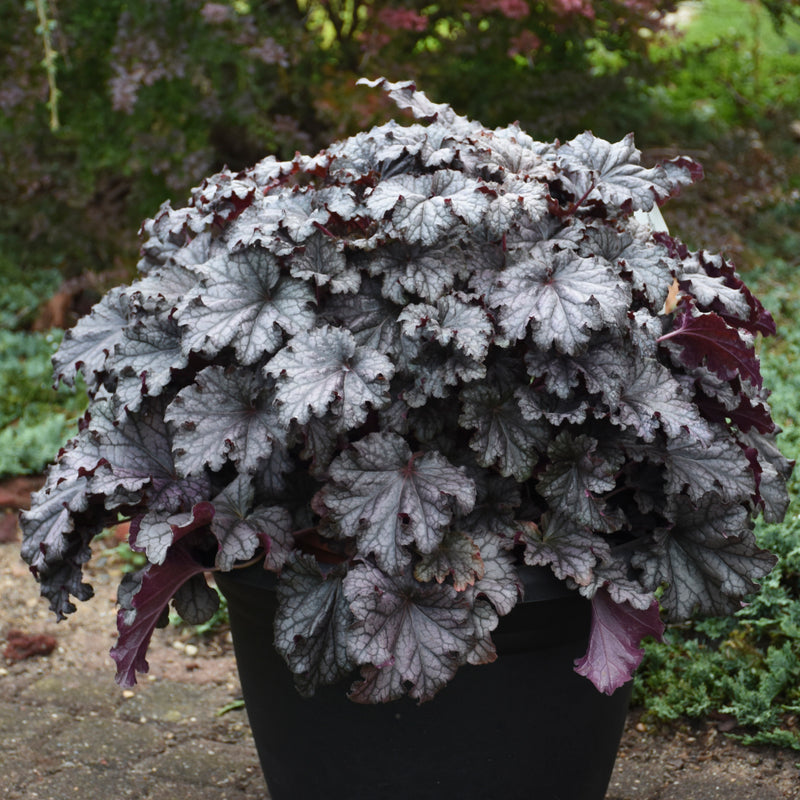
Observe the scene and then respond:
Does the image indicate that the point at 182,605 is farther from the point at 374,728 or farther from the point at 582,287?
the point at 582,287

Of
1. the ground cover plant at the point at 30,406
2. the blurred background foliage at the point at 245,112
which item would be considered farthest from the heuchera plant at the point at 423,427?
the ground cover plant at the point at 30,406

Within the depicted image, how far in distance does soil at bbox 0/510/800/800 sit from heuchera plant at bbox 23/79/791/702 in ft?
2.25

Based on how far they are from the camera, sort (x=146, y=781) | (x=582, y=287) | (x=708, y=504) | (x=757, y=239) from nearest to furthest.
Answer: (x=582, y=287) → (x=708, y=504) → (x=146, y=781) → (x=757, y=239)

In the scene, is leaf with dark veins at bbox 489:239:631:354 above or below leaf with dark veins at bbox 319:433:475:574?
above

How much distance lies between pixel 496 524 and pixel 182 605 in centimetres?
56

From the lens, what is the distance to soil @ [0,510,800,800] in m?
2.19

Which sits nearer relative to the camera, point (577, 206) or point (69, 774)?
point (577, 206)

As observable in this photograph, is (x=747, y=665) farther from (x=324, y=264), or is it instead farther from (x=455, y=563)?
(x=324, y=264)

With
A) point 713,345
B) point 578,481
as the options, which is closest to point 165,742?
point 578,481

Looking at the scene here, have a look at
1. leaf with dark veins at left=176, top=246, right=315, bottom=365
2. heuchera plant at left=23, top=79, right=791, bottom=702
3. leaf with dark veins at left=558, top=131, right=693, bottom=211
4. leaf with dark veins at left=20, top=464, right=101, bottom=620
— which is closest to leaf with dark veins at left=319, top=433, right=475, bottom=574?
heuchera plant at left=23, top=79, right=791, bottom=702

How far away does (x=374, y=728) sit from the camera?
1713 mm

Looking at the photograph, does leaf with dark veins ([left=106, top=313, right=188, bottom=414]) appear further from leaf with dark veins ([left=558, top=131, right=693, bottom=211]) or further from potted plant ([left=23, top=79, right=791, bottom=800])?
leaf with dark veins ([left=558, top=131, right=693, bottom=211])

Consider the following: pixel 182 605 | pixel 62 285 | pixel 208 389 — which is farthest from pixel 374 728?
pixel 62 285

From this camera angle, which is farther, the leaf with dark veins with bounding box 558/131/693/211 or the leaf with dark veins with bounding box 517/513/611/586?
the leaf with dark veins with bounding box 558/131/693/211
